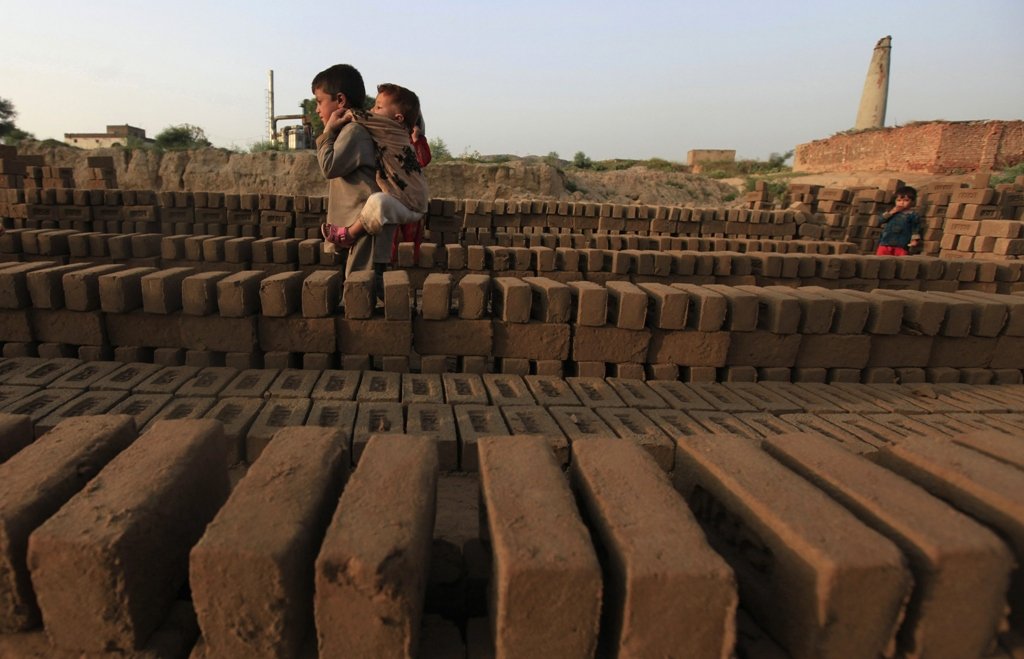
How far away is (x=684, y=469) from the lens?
1.80 m

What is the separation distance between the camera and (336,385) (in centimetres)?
321

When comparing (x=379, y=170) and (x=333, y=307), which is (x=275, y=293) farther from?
(x=379, y=170)

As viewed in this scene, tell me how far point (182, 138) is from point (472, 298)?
1299 inches

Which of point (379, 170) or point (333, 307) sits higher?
point (379, 170)

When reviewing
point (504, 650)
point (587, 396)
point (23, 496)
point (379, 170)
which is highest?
point (379, 170)

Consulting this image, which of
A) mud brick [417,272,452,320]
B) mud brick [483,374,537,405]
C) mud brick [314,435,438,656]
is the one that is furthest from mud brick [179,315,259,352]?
mud brick [314,435,438,656]

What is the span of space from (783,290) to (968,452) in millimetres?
2511

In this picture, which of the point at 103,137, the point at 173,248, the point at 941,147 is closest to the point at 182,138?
the point at 103,137

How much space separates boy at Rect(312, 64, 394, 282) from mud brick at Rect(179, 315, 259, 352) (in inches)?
31.4

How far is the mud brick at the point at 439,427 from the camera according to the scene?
261 cm

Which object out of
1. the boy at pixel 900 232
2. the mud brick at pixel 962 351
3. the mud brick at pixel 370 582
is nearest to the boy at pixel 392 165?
the mud brick at pixel 370 582

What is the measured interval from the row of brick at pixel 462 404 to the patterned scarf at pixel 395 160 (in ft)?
5.00

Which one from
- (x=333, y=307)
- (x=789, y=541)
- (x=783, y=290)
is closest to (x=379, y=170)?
(x=333, y=307)

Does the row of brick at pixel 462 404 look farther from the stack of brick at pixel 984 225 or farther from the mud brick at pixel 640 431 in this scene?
the stack of brick at pixel 984 225
